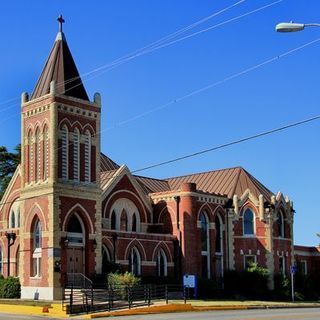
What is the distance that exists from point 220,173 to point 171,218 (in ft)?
36.2

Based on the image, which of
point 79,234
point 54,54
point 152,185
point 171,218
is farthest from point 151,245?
point 54,54

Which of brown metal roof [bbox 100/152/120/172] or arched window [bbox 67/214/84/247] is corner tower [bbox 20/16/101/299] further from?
brown metal roof [bbox 100/152/120/172]

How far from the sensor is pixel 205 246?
171ft

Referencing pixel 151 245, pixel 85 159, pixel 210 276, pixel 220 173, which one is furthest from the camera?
pixel 220 173

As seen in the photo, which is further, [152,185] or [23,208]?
[152,185]

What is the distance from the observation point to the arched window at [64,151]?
1683 inches

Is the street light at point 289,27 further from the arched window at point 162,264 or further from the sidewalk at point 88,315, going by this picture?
the arched window at point 162,264

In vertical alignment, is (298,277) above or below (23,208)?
below

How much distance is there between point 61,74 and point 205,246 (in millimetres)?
17597

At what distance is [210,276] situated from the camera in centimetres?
5225

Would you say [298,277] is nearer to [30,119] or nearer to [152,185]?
[152,185]

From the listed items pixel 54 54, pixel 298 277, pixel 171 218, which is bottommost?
pixel 298 277

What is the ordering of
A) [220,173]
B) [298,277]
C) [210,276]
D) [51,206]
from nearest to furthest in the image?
[51,206], [210,276], [298,277], [220,173]

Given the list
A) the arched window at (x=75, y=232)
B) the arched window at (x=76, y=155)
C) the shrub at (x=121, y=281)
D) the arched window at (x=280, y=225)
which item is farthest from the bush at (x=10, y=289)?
the arched window at (x=280, y=225)
